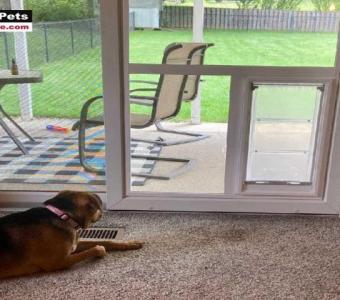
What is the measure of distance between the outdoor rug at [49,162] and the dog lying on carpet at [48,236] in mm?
563

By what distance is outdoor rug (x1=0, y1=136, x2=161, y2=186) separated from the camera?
8.36 feet

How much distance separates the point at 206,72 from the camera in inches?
90.4

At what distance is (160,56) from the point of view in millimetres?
2330

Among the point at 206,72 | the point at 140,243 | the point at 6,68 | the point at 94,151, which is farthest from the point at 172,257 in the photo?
the point at 6,68

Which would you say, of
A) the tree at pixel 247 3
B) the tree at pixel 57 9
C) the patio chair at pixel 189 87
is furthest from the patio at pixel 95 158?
the tree at pixel 247 3

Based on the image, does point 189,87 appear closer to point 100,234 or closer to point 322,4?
point 322,4

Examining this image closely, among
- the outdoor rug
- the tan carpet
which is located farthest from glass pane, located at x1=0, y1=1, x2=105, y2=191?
the tan carpet

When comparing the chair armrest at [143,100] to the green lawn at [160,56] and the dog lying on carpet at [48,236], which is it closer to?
the green lawn at [160,56]

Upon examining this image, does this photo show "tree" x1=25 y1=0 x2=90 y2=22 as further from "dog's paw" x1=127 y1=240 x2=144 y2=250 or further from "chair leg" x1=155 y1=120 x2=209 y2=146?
"dog's paw" x1=127 y1=240 x2=144 y2=250

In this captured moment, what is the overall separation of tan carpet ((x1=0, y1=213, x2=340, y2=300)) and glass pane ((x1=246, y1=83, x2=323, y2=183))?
1.03 feet

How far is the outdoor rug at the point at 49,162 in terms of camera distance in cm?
255

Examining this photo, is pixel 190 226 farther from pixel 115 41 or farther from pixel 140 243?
pixel 115 41

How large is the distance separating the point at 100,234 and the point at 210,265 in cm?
69

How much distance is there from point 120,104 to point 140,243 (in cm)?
82
